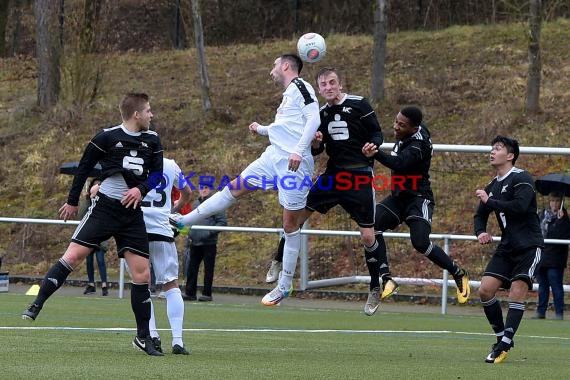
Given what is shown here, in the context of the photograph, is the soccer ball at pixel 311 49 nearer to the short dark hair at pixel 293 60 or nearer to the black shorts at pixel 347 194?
the short dark hair at pixel 293 60

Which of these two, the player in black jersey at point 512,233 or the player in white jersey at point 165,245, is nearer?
the player in white jersey at point 165,245

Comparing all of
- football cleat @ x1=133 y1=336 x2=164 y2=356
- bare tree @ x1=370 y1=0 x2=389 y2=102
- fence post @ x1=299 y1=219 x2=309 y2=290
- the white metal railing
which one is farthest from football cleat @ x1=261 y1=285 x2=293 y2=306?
bare tree @ x1=370 y1=0 x2=389 y2=102

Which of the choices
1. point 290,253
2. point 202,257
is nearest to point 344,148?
point 290,253

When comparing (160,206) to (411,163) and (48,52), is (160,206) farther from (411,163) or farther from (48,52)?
(48,52)

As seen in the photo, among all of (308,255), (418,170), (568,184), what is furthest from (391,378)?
(308,255)

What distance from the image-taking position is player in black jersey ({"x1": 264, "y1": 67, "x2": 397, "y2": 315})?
12406 millimetres

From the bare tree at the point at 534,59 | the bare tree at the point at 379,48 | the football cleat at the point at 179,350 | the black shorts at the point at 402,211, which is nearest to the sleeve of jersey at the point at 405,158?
the black shorts at the point at 402,211

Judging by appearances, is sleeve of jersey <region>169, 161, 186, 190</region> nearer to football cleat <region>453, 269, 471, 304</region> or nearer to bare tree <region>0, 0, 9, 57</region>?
football cleat <region>453, 269, 471, 304</region>

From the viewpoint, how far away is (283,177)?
41.1ft

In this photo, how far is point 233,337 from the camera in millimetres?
12961

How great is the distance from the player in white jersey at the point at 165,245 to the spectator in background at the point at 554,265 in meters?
→ 8.88

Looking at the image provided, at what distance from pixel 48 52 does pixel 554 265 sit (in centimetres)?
1891

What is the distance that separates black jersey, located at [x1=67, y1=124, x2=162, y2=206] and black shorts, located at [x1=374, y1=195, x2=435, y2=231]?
3.35 m

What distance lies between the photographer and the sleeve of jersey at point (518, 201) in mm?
11508
